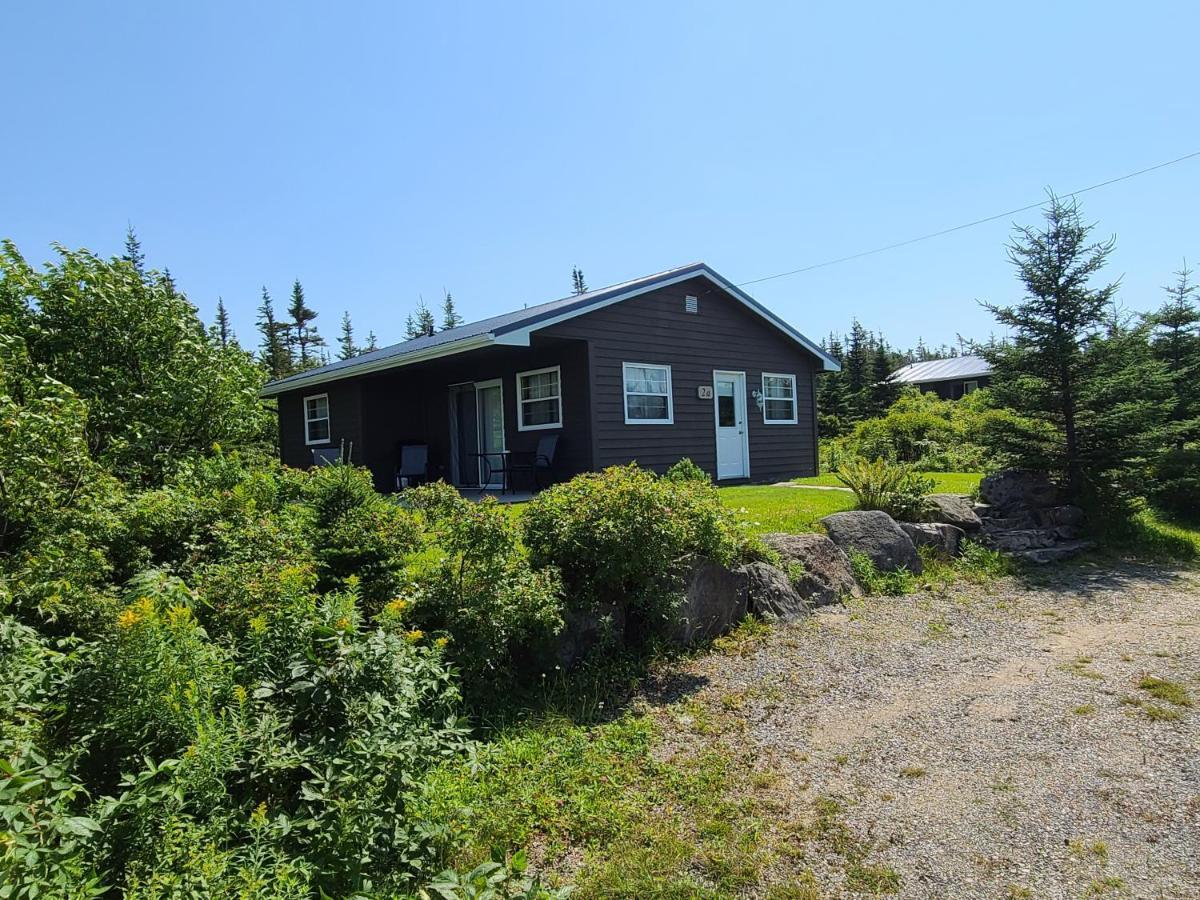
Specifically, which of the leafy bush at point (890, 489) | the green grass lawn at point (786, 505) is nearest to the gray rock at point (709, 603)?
the green grass lawn at point (786, 505)

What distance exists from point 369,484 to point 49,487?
1556 mm

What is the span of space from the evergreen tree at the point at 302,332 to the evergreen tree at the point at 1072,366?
40970 mm

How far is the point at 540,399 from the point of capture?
11.8 meters

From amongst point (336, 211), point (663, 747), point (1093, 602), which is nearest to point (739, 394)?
point (1093, 602)

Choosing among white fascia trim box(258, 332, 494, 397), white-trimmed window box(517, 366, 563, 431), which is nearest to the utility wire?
white-trimmed window box(517, 366, 563, 431)

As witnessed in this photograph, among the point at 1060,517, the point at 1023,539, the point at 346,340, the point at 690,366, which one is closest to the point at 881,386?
the point at 690,366

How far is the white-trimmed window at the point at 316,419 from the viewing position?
1508cm

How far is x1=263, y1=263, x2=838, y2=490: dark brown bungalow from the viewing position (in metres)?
10.9

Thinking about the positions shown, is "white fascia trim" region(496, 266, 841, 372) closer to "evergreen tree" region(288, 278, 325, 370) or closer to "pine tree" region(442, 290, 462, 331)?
"evergreen tree" region(288, 278, 325, 370)

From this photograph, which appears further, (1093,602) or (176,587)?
(1093,602)

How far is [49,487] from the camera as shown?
2832mm

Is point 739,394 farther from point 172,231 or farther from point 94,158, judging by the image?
point 172,231

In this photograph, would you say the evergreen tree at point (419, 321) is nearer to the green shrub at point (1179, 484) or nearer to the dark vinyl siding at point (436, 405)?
the dark vinyl siding at point (436, 405)

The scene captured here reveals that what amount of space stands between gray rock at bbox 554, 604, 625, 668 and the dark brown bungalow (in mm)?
5655
